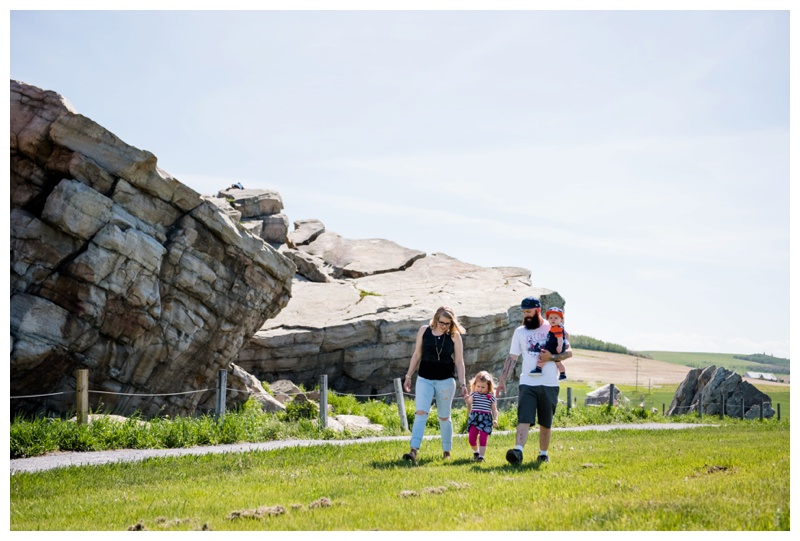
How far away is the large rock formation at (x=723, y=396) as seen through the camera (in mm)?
37531

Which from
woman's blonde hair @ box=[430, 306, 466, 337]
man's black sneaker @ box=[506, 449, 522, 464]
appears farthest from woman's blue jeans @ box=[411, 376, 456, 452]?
man's black sneaker @ box=[506, 449, 522, 464]

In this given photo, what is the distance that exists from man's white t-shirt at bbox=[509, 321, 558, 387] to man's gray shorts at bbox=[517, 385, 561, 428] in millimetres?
85

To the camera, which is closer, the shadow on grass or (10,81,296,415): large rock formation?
the shadow on grass

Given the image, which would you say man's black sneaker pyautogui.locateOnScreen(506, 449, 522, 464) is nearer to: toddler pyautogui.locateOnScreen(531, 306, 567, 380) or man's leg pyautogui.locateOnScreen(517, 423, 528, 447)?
man's leg pyautogui.locateOnScreen(517, 423, 528, 447)

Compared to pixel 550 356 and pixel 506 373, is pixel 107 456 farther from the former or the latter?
pixel 550 356

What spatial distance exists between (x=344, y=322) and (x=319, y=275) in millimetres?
8219

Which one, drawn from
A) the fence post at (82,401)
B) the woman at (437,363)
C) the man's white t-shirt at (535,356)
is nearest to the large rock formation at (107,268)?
the fence post at (82,401)

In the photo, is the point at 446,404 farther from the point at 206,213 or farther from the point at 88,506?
the point at 206,213

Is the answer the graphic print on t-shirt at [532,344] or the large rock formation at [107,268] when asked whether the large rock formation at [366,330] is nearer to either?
the large rock formation at [107,268]

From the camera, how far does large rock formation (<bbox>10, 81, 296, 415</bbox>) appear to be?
69.4ft

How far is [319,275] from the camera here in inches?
1657

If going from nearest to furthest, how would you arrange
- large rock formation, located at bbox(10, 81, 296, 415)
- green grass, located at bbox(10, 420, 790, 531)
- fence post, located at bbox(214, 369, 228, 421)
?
green grass, located at bbox(10, 420, 790, 531) < fence post, located at bbox(214, 369, 228, 421) < large rock formation, located at bbox(10, 81, 296, 415)

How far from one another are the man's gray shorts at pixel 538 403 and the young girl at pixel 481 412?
101cm
